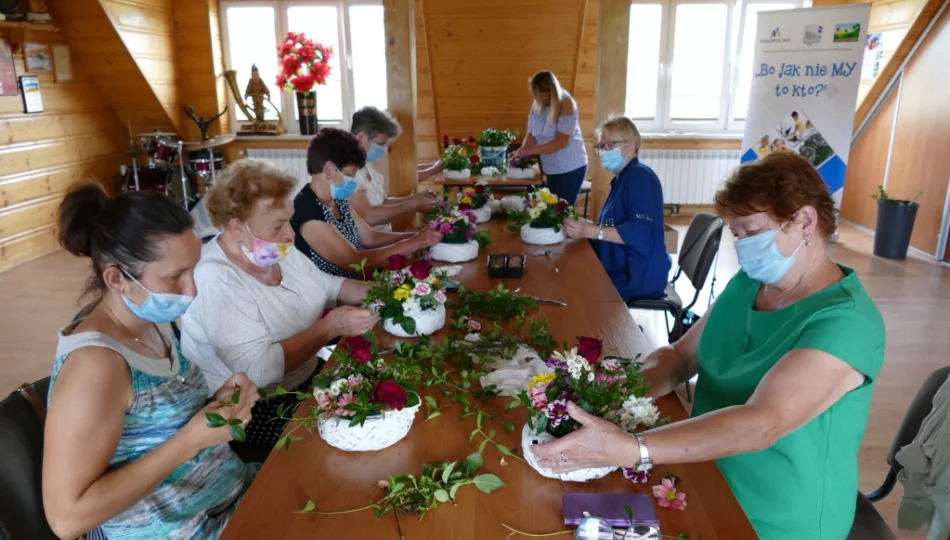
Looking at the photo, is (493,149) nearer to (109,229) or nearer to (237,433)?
(109,229)

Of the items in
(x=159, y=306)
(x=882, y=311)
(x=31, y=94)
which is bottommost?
(x=882, y=311)

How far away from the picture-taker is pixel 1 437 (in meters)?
1.38

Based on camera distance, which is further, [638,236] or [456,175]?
[456,175]

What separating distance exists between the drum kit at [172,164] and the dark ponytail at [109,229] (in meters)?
5.27

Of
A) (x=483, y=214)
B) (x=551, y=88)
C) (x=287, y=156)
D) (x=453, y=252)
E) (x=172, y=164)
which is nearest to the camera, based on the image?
(x=453, y=252)

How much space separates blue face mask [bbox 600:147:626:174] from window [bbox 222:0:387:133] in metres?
4.71

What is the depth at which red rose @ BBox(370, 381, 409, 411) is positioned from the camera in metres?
1.38

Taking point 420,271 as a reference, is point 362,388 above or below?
below

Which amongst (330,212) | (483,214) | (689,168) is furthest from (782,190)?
(689,168)

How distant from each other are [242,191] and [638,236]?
6.15ft

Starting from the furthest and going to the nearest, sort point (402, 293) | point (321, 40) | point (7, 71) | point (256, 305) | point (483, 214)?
point (321, 40) < point (7, 71) < point (483, 214) < point (256, 305) < point (402, 293)

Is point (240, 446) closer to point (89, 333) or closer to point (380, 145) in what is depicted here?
point (89, 333)

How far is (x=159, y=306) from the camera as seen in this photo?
151cm

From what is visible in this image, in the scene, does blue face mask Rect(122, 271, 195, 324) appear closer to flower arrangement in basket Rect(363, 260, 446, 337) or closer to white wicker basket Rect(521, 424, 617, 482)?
flower arrangement in basket Rect(363, 260, 446, 337)
